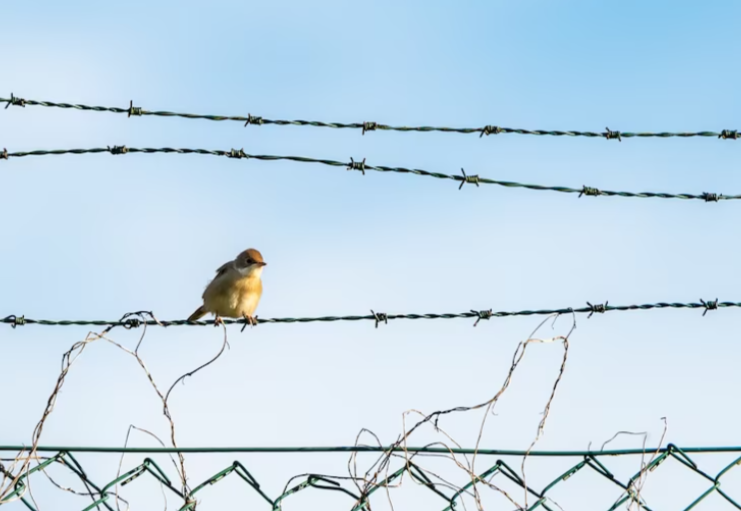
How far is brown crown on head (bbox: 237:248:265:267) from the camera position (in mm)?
9461

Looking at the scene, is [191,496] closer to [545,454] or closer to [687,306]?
[545,454]

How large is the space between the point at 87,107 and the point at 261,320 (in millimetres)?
1446

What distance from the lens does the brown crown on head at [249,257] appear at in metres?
9.46

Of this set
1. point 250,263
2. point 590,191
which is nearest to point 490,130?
point 590,191

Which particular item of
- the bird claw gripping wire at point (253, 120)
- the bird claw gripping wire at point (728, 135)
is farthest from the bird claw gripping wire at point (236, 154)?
the bird claw gripping wire at point (728, 135)

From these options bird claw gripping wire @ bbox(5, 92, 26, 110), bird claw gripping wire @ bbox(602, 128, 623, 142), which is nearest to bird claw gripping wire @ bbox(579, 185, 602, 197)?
bird claw gripping wire @ bbox(602, 128, 623, 142)

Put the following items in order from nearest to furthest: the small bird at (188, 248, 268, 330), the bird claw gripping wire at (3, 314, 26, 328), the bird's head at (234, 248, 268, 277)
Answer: the bird claw gripping wire at (3, 314, 26, 328) < the small bird at (188, 248, 268, 330) < the bird's head at (234, 248, 268, 277)

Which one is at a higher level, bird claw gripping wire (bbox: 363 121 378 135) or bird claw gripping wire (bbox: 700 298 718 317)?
bird claw gripping wire (bbox: 363 121 378 135)

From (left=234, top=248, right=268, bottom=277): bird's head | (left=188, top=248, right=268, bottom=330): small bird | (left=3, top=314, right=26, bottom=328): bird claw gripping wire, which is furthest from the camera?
(left=234, top=248, right=268, bottom=277): bird's head

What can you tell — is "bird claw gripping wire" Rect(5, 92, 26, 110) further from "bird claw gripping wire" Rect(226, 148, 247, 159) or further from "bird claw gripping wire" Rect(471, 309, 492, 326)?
"bird claw gripping wire" Rect(471, 309, 492, 326)

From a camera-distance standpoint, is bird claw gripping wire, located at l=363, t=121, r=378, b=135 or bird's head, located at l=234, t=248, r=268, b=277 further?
bird's head, located at l=234, t=248, r=268, b=277

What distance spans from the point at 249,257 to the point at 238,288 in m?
0.28

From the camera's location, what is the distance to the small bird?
9352 millimetres

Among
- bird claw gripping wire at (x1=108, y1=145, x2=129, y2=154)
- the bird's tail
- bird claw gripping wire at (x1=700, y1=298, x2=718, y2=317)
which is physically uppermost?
the bird's tail
